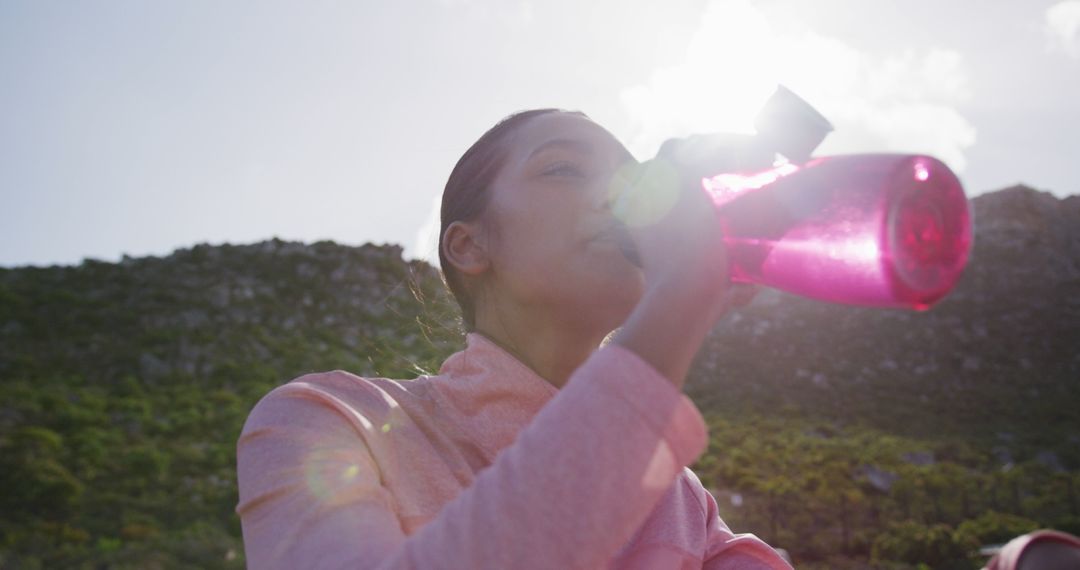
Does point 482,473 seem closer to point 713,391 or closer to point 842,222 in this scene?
point 842,222

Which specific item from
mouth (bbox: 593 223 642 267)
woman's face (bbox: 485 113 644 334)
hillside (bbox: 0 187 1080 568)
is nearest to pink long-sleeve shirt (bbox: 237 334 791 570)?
woman's face (bbox: 485 113 644 334)

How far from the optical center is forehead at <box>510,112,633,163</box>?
158 cm

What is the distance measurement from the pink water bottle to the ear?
0.79m

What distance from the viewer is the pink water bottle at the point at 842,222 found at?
889 millimetres

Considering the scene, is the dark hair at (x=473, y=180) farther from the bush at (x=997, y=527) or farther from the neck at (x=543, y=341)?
the bush at (x=997, y=527)

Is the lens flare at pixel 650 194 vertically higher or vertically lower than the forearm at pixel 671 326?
higher

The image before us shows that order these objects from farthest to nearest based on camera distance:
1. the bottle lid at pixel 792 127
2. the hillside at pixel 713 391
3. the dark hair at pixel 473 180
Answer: the hillside at pixel 713 391 < the dark hair at pixel 473 180 < the bottle lid at pixel 792 127

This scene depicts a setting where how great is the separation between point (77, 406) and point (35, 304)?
8.15 metres

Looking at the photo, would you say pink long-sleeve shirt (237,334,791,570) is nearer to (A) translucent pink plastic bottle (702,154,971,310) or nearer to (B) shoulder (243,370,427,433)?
(B) shoulder (243,370,427,433)

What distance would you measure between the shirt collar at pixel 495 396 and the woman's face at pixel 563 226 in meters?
0.13

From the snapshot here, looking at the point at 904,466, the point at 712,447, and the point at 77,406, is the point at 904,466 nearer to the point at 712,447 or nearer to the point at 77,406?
the point at 712,447

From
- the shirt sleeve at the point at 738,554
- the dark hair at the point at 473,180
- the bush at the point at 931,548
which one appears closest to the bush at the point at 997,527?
the bush at the point at 931,548

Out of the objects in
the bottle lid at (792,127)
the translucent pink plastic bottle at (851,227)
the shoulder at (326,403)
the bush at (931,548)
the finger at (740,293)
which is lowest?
the bush at (931,548)

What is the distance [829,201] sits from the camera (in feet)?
3.05
